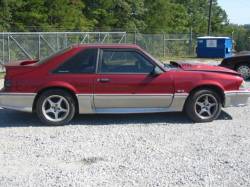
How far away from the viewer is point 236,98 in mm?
8711

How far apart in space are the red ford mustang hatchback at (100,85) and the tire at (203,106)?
0.06ft

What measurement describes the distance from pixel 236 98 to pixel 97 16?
110 ft

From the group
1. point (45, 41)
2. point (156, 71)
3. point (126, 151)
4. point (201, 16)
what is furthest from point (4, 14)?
point (201, 16)

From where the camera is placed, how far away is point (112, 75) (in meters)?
8.29

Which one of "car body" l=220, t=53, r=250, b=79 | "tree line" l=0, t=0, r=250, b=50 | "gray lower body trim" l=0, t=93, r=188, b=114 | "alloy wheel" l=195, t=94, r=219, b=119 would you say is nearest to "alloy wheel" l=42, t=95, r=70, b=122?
"gray lower body trim" l=0, t=93, r=188, b=114

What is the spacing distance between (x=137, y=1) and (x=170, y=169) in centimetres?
4051

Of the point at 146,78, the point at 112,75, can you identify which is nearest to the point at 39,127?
the point at 112,75

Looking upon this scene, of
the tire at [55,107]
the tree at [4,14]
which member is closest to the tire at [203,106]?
the tire at [55,107]

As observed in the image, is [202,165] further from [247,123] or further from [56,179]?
[247,123]

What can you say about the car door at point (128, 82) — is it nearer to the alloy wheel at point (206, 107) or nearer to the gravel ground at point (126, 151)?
the gravel ground at point (126, 151)

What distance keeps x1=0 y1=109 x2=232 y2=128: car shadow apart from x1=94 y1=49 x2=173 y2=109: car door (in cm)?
40

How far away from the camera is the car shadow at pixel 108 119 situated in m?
8.53

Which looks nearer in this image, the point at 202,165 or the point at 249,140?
the point at 202,165

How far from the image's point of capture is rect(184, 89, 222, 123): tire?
8516 mm
